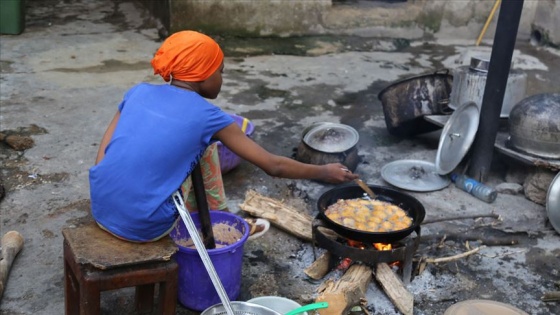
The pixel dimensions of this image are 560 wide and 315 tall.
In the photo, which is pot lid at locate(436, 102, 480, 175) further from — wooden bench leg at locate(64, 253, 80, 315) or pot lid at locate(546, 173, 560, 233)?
wooden bench leg at locate(64, 253, 80, 315)

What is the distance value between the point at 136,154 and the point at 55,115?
377 cm

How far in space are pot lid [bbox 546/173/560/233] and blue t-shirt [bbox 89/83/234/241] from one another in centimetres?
274

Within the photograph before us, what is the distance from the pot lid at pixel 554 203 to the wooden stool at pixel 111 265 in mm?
2949

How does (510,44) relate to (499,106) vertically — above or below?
above

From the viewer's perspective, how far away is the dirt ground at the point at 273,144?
13.6 ft

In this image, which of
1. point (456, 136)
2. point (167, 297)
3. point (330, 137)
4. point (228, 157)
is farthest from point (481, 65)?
point (167, 297)

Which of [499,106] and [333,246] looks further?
[499,106]

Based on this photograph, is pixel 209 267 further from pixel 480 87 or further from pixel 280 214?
pixel 480 87

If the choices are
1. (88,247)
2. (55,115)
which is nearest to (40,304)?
(88,247)

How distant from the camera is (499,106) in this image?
17.2ft

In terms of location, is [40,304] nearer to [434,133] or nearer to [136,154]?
[136,154]

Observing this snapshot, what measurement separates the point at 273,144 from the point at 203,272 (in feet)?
8.88

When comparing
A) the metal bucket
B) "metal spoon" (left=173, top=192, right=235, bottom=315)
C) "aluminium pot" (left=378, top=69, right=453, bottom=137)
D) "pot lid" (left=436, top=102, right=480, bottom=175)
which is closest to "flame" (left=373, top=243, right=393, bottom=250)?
"metal spoon" (left=173, top=192, right=235, bottom=315)

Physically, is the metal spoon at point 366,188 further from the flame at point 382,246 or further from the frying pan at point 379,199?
the flame at point 382,246
